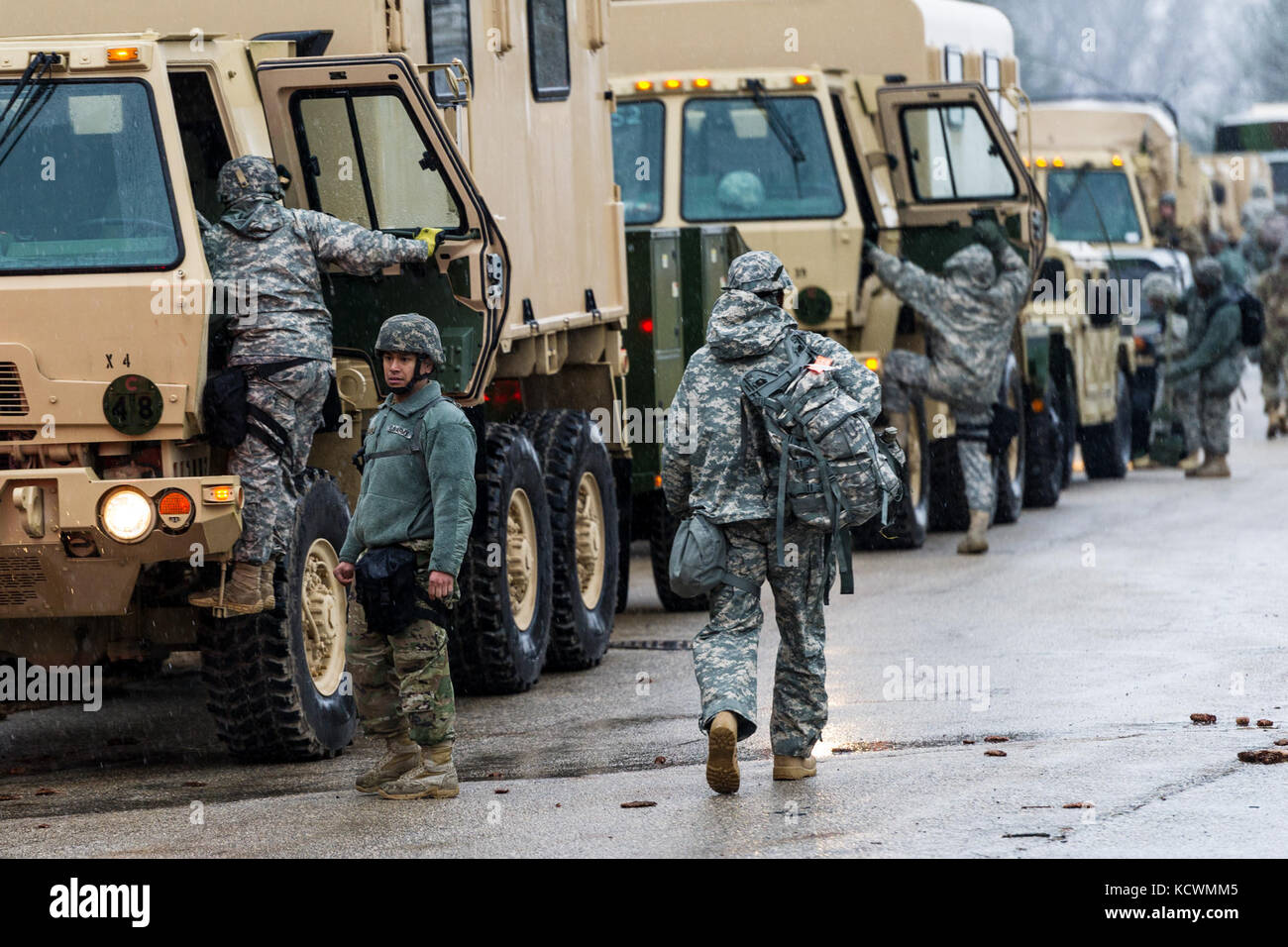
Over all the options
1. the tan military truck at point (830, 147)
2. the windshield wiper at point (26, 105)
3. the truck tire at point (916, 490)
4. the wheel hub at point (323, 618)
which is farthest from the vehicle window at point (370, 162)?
the truck tire at point (916, 490)

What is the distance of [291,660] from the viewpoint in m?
8.62

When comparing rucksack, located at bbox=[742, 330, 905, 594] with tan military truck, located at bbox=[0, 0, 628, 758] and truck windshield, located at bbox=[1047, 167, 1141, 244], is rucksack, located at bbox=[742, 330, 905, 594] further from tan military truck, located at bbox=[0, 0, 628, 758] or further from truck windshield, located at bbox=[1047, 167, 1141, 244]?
truck windshield, located at bbox=[1047, 167, 1141, 244]

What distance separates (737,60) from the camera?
16.2m

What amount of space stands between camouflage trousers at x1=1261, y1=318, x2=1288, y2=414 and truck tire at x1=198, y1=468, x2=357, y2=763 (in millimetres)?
16769

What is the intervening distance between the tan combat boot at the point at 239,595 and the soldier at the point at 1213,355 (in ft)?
43.1

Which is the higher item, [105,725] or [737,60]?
[737,60]

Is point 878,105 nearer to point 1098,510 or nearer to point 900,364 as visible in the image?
point 900,364

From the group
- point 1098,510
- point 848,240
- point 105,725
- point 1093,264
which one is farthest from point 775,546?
point 1093,264

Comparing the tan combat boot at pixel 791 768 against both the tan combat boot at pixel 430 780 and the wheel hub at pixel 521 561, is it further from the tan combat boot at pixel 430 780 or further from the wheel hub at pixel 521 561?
the wheel hub at pixel 521 561

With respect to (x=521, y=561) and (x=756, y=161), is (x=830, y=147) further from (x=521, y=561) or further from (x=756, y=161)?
(x=521, y=561)

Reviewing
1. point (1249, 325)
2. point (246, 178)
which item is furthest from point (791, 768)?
point (1249, 325)

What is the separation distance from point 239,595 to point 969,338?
794 centimetres

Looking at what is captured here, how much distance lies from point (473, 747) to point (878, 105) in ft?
26.5
